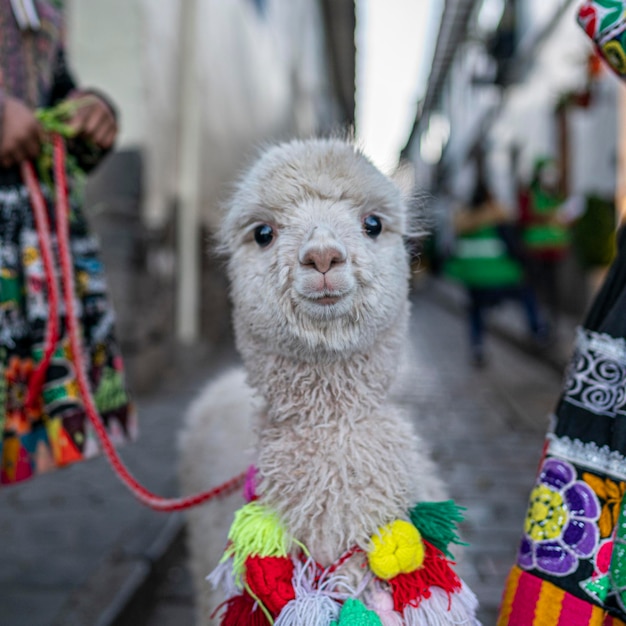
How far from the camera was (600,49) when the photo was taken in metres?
1.18

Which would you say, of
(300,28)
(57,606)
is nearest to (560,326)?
(57,606)

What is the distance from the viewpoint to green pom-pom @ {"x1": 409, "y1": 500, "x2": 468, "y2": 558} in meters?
1.09

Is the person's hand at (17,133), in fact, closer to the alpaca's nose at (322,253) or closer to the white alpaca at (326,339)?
the white alpaca at (326,339)

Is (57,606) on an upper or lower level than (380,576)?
lower

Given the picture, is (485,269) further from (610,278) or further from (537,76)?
(537,76)

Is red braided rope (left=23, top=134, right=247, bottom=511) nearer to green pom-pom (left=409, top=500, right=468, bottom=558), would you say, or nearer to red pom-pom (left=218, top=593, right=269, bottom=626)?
red pom-pom (left=218, top=593, right=269, bottom=626)

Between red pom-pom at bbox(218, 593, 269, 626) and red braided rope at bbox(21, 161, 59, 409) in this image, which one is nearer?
red pom-pom at bbox(218, 593, 269, 626)

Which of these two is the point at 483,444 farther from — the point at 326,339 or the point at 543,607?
the point at 326,339

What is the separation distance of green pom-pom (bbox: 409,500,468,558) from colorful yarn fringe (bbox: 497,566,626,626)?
0.14 m

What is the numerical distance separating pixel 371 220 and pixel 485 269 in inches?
193

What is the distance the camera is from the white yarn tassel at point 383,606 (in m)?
1.00

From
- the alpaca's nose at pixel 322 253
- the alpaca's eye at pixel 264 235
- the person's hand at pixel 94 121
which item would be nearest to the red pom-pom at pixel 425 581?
the alpaca's nose at pixel 322 253

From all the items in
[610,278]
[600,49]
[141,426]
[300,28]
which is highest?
[300,28]

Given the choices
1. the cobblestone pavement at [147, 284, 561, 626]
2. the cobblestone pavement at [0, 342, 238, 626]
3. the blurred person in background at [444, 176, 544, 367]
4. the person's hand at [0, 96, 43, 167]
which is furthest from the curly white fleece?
the blurred person in background at [444, 176, 544, 367]
